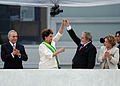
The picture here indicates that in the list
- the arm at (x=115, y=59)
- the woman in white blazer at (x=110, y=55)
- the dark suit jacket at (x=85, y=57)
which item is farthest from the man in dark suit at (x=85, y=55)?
the arm at (x=115, y=59)

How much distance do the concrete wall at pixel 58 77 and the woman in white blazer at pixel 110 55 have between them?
1.49 feet

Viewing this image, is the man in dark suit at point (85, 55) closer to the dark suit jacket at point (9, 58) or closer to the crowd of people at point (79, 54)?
the crowd of people at point (79, 54)

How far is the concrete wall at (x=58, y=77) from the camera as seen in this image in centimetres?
630

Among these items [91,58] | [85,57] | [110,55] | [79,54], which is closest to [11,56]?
[79,54]

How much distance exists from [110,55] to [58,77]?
1068 millimetres

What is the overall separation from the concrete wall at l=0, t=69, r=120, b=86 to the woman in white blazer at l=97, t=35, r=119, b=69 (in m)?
0.45

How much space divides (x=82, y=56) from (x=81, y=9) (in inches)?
133

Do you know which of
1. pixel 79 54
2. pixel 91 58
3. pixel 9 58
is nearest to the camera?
pixel 91 58

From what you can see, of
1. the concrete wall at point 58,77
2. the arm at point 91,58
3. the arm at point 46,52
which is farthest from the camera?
the arm at point 46,52

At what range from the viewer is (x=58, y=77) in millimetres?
6328

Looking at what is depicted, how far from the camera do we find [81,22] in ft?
32.6

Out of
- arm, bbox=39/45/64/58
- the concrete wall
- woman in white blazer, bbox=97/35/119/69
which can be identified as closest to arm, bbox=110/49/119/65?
woman in white blazer, bbox=97/35/119/69

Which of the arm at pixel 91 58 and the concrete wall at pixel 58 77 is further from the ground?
the arm at pixel 91 58

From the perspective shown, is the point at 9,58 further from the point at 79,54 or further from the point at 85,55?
the point at 85,55
